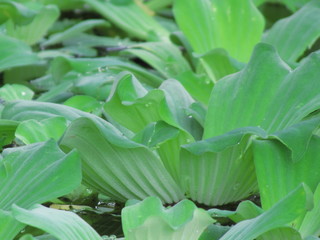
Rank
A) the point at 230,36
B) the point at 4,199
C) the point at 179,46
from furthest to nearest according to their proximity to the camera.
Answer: the point at 179,46 < the point at 230,36 < the point at 4,199

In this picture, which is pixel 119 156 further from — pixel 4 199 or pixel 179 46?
pixel 179 46

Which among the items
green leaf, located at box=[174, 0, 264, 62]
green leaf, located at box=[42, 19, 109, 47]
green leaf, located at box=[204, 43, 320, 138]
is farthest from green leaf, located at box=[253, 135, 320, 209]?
green leaf, located at box=[42, 19, 109, 47]

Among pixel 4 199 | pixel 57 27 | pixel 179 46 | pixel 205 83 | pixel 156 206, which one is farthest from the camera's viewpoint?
pixel 57 27

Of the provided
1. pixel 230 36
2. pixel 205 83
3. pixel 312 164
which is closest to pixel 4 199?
pixel 312 164

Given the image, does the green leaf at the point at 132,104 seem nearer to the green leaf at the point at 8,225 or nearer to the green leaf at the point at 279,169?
the green leaf at the point at 279,169

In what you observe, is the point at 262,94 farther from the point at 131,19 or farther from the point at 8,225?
the point at 131,19

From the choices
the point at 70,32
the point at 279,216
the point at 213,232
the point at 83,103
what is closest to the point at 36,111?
the point at 83,103
